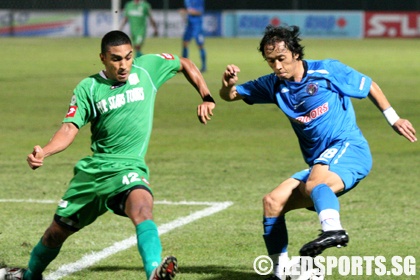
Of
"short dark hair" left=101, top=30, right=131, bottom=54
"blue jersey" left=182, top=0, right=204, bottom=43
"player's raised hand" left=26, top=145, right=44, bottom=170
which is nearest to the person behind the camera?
"player's raised hand" left=26, top=145, right=44, bottom=170

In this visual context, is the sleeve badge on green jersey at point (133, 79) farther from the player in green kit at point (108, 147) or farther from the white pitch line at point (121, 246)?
the white pitch line at point (121, 246)

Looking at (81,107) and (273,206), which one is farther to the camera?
(273,206)

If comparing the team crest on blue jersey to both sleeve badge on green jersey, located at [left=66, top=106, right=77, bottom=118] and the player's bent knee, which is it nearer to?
the player's bent knee

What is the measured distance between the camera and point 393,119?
22.7 ft

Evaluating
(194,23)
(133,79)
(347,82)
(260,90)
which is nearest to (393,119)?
(347,82)

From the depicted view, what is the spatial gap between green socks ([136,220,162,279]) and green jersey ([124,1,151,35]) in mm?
24698

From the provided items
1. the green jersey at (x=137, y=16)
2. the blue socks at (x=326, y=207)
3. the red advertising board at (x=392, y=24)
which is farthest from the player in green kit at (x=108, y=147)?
the red advertising board at (x=392, y=24)

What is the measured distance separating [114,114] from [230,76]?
101 centimetres

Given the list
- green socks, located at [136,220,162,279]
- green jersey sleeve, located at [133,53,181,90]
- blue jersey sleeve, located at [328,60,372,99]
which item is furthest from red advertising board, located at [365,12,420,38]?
green socks, located at [136,220,162,279]

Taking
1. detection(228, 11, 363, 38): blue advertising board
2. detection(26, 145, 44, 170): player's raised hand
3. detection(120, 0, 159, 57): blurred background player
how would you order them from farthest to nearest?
detection(228, 11, 363, 38): blue advertising board → detection(120, 0, 159, 57): blurred background player → detection(26, 145, 44, 170): player's raised hand

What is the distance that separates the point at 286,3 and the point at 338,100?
143 ft

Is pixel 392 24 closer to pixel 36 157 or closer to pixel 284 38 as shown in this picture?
pixel 284 38

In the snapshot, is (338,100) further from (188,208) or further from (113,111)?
(188,208)

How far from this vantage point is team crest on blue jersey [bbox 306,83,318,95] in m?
6.77
